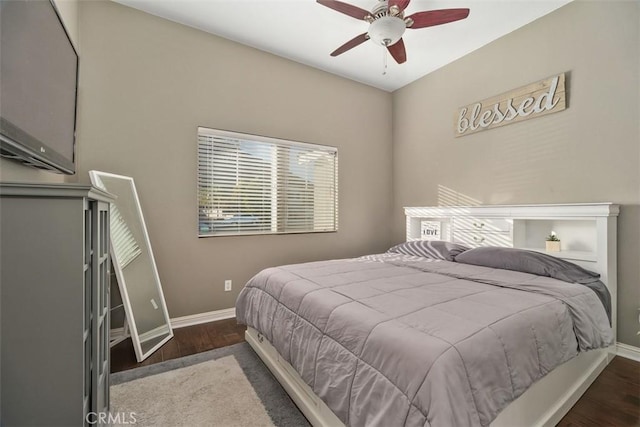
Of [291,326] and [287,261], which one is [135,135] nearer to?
[287,261]

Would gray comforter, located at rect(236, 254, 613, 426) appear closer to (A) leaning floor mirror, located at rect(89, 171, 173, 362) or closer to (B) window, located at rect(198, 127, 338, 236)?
(A) leaning floor mirror, located at rect(89, 171, 173, 362)

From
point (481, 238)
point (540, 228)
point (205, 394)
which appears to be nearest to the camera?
point (205, 394)

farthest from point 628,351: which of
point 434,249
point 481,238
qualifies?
point 434,249

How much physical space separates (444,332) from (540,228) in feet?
8.24

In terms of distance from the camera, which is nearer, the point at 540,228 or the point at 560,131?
the point at 560,131

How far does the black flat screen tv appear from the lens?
974 millimetres

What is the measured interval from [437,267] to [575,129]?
1.83 m

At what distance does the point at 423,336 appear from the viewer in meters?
1.13

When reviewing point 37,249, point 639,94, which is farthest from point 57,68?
point 639,94

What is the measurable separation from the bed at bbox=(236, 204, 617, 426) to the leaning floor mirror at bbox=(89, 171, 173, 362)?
0.85 m

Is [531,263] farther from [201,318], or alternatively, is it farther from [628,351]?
[201,318]

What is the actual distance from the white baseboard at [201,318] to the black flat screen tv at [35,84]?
179cm

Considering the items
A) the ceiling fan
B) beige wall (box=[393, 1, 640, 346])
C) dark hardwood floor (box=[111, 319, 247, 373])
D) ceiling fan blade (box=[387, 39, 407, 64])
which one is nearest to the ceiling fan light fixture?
the ceiling fan

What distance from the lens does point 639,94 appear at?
7.45 ft
